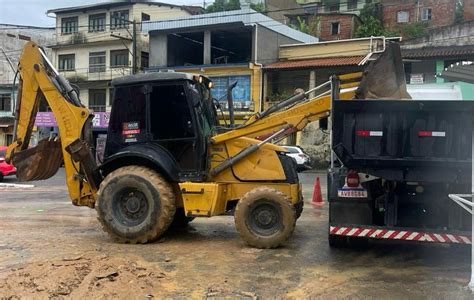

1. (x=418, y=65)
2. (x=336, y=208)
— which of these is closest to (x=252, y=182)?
(x=336, y=208)

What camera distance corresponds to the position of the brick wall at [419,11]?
42906 mm

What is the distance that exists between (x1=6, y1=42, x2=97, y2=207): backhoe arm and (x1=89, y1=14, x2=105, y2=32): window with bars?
36.9 m

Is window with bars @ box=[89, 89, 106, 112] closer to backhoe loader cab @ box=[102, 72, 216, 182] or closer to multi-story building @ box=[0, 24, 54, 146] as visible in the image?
multi-story building @ box=[0, 24, 54, 146]

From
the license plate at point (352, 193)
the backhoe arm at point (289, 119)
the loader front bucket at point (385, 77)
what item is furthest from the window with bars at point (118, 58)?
the license plate at point (352, 193)

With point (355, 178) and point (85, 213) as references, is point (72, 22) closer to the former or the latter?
point (85, 213)

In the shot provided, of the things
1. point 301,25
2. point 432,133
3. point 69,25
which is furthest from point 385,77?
point 69,25

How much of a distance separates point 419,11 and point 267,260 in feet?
143

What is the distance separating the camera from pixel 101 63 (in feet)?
138

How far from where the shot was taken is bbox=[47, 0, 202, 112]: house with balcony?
41.1m

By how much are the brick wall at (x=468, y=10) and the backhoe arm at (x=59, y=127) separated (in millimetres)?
41745

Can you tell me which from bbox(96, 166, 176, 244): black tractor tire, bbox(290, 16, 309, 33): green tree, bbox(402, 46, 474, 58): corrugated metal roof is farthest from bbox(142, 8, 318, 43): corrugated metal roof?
bbox(96, 166, 176, 244): black tractor tire

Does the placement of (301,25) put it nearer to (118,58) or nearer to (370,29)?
(370,29)

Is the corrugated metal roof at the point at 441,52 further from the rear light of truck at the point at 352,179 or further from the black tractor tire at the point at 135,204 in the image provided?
the black tractor tire at the point at 135,204

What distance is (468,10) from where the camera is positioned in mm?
42500
